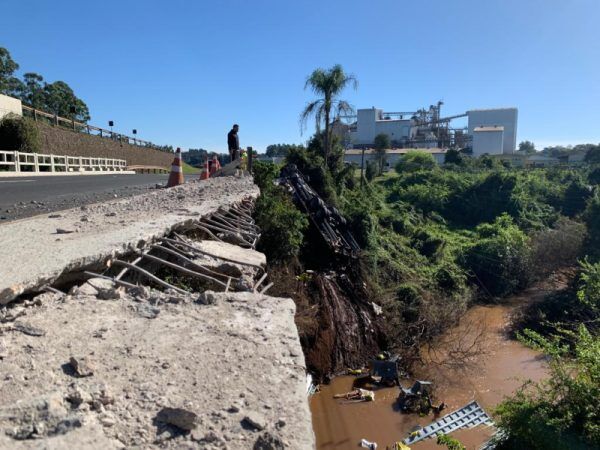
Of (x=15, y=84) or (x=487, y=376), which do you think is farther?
(x=15, y=84)

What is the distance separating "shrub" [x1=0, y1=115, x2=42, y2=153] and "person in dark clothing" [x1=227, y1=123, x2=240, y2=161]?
48.5 feet

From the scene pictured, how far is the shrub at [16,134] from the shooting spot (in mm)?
25344

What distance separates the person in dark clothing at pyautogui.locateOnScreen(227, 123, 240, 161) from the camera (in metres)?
16.9

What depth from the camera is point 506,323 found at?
61.7ft

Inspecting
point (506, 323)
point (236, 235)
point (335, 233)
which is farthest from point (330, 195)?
point (236, 235)

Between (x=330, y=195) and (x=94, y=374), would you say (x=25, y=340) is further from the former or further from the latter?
(x=330, y=195)

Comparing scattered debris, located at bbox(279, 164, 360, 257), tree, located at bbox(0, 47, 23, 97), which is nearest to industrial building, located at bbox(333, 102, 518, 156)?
tree, located at bbox(0, 47, 23, 97)

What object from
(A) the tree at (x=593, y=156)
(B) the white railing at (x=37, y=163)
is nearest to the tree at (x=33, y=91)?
(B) the white railing at (x=37, y=163)

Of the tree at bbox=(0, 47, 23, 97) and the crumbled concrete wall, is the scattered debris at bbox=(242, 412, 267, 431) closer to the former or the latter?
the crumbled concrete wall

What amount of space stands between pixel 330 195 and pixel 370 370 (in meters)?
13.2

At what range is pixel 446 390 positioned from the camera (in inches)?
458

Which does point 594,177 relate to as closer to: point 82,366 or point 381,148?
point 381,148

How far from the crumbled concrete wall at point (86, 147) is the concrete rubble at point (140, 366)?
94.0 ft

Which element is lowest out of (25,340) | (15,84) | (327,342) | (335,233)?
(327,342)
